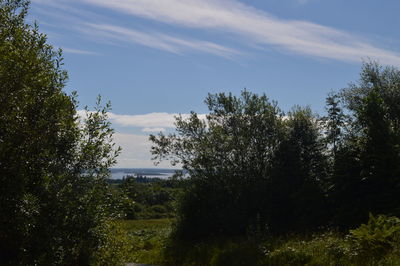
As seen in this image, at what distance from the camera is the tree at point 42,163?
29.5 ft

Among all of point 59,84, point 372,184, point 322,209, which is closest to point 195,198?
point 322,209

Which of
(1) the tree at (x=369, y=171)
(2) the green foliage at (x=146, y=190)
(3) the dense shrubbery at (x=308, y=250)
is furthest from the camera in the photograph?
(1) the tree at (x=369, y=171)

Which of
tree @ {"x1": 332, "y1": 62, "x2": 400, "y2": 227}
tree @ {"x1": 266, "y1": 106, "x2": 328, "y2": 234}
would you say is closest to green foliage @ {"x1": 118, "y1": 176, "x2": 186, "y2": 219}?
tree @ {"x1": 266, "y1": 106, "x2": 328, "y2": 234}

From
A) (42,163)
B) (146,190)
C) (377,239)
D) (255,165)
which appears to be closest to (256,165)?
(255,165)

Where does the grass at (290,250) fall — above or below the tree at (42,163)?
below

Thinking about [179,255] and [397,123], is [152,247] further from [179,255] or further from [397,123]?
[397,123]

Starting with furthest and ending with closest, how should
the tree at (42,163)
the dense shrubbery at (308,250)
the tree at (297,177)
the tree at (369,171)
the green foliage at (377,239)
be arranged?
the tree at (297,177) → the tree at (369,171) → the dense shrubbery at (308,250) → the green foliage at (377,239) → the tree at (42,163)

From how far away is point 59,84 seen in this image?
11.5 meters

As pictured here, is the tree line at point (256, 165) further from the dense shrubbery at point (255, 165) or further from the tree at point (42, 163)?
the tree at point (42, 163)

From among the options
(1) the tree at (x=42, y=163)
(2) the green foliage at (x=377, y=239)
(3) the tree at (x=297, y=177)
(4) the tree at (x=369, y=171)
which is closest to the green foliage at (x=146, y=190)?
(1) the tree at (x=42, y=163)

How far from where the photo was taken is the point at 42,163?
10.0m

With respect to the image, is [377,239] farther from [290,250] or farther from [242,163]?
[242,163]

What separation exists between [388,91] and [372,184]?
49.0 feet

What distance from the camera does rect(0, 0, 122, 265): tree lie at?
8.99 m
